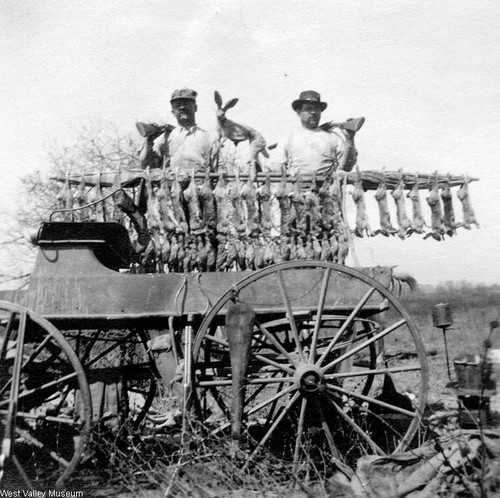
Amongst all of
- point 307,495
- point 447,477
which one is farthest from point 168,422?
point 447,477

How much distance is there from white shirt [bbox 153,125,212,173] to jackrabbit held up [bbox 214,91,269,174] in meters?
0.26

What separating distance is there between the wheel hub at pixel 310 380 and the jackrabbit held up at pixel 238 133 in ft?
9.38

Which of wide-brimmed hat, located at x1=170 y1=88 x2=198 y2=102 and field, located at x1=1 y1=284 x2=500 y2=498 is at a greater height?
wide-brimmed hat, located at x1=170 y1=88 x2=198 y2=102

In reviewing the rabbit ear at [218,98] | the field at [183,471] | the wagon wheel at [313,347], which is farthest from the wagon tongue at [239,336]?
the rabbit ear at [218,98]

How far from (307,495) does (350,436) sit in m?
2.07

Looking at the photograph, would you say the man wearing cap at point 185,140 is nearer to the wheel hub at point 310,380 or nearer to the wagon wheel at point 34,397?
the wagon wheel at point 34,397

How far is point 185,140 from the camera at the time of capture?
24.3 feet

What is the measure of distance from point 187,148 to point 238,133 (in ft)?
2.21

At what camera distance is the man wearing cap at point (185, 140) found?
24.0ft

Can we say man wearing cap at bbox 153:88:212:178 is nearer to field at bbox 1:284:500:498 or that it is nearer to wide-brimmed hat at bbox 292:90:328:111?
wide-brimmed hat at bbox 292:90:328:111

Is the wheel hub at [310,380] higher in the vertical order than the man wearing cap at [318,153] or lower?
lower

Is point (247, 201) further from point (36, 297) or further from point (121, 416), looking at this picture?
point (121, 416)

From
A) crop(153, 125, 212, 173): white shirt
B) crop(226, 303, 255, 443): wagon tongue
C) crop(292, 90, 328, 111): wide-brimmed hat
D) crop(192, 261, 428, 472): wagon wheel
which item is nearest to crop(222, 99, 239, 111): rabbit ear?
crop(153, 125, 212, 173): white shirt

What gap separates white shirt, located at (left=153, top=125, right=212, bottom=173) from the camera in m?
7.30
